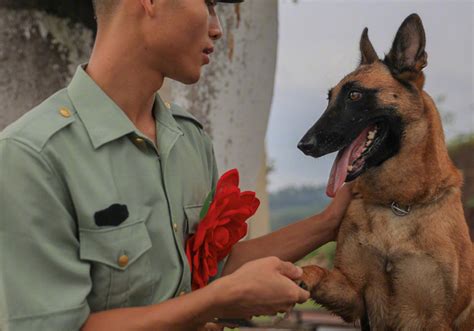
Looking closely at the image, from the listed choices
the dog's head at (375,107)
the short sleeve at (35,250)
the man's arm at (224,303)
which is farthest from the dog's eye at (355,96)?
the short sleeve at (35,250)

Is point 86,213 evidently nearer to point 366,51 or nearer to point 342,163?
point 342,163

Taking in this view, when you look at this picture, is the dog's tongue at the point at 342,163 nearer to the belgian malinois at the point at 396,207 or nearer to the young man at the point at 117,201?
the belgian malinois at the point at 396,207

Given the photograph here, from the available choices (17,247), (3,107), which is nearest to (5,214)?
(17,247)

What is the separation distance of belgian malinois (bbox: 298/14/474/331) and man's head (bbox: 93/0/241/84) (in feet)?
1.34

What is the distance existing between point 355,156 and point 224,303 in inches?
24.5

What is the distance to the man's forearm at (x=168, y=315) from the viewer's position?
1861mm

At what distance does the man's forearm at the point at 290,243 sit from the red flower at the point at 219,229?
0.39 ft

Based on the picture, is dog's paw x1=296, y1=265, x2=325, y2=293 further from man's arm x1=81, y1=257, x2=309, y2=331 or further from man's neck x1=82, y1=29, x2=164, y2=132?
man's neck x1=82, y1=29, x2=164, y2=132

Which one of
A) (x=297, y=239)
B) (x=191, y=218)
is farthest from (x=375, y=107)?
(x=191, y=218)

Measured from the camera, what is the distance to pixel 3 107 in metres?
3.35

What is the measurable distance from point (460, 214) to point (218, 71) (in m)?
1.53

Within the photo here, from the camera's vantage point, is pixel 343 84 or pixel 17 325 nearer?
pixel 17 325

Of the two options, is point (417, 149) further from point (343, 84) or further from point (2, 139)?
point (2, 139)

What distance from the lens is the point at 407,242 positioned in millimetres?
2256
